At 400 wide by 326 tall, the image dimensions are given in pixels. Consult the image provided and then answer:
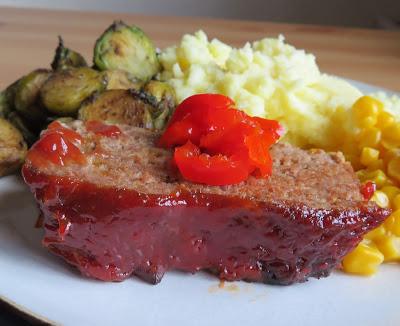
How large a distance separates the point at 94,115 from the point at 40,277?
1265 mm

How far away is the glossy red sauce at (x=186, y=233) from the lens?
3184 mm

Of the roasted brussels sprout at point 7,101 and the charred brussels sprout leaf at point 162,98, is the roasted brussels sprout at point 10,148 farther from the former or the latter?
the charred brussels sprout leaf at point 162,98

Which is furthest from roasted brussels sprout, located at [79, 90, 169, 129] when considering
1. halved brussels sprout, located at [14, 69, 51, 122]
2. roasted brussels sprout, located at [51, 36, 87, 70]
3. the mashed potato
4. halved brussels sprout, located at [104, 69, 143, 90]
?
roasted brussels sprout, located at [51, 36, 87, 70]

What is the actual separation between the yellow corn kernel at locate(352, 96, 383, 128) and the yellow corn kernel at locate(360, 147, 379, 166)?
17 centimetres

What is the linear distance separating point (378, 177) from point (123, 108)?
65.0 inches

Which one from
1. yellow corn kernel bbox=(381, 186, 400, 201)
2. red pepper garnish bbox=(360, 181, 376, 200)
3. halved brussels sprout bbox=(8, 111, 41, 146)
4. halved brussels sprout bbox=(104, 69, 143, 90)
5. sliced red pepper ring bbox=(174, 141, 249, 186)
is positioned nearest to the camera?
sliced red pepper ring bbox=(174, 141, 249, 186)

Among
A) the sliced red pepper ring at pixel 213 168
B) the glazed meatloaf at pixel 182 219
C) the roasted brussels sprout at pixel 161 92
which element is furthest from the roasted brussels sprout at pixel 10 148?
the sliced red pepper ring at pixel 213 168

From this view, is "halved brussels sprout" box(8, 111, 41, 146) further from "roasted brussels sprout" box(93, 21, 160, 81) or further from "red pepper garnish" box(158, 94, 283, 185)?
"red pepper garnish" box(158, 94, 283, 185)

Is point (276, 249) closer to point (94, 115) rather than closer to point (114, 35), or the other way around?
point (94, 115)

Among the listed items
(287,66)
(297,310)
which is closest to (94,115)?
(287,66)

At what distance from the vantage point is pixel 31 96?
14.8ft

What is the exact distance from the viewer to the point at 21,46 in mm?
7324

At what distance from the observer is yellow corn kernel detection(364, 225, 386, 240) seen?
12.0 ft

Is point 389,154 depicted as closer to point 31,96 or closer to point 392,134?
point 392,134
